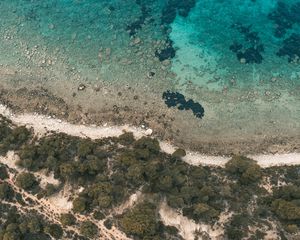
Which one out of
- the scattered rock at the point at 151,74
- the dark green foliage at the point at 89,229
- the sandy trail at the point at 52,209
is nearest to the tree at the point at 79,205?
the sandy trail at the point at 52,209

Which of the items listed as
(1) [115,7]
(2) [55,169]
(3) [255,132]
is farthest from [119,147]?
(1) [115,7]

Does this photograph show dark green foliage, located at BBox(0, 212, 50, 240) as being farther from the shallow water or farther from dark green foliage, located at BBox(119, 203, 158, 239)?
the shallow water

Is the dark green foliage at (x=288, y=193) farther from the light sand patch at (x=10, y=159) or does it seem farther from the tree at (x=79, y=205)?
the light sand patch at (x=10, y=159)

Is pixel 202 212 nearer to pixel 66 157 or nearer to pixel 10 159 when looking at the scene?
pixel 66 157

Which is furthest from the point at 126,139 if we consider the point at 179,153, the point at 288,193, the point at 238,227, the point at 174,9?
the point at 174,9

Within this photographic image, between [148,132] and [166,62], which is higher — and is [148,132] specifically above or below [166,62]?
below

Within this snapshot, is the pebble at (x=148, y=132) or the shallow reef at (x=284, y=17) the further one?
Answer: the shallow reef at (x=284, y=17)

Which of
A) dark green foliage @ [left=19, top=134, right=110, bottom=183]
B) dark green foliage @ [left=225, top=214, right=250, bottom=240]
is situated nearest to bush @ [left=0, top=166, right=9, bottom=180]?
dark green foliage @ [left=19, top=134, right=110, bottom=183]
